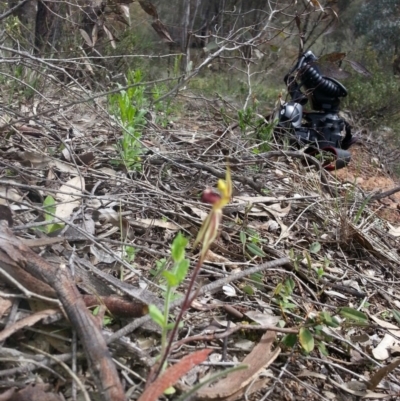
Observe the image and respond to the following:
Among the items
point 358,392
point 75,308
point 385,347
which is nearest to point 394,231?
point 385,347

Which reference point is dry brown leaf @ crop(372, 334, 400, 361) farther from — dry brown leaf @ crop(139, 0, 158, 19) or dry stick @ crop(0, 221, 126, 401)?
dry brown leaf @ crop(139, 0, 158, 19)

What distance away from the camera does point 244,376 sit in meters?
0.92

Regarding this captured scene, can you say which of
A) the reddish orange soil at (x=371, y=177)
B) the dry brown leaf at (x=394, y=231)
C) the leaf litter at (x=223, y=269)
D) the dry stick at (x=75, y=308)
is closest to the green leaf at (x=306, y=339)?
the leaf litter at (x=223, y=269)

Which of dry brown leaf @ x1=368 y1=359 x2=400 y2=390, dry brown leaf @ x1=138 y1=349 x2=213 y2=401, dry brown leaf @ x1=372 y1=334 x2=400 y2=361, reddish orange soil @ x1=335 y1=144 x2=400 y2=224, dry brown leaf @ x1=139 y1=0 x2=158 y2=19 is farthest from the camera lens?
reddish orange soil @ x1=335 y1=144 x2=400 y2=224

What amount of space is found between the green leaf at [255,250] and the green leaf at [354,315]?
26 cm

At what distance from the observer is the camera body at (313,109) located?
2.69 metres

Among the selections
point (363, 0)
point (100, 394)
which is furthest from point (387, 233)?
point (363, 0)

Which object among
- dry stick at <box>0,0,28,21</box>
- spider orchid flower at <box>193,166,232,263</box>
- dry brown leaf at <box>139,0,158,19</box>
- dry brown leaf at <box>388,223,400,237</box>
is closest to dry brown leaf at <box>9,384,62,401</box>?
spider orchid flower at <box>193,166,232,263</box>

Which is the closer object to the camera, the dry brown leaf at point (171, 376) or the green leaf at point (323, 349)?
the dry brown leaf at point (171, 376)

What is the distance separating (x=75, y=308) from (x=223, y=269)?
538 millimetres

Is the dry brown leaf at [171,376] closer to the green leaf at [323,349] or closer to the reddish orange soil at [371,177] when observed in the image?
the green leaf at [323,349]

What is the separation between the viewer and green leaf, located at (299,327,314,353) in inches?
41.2

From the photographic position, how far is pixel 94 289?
1025 mm

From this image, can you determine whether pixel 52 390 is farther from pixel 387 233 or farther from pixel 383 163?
pixel 383 163
